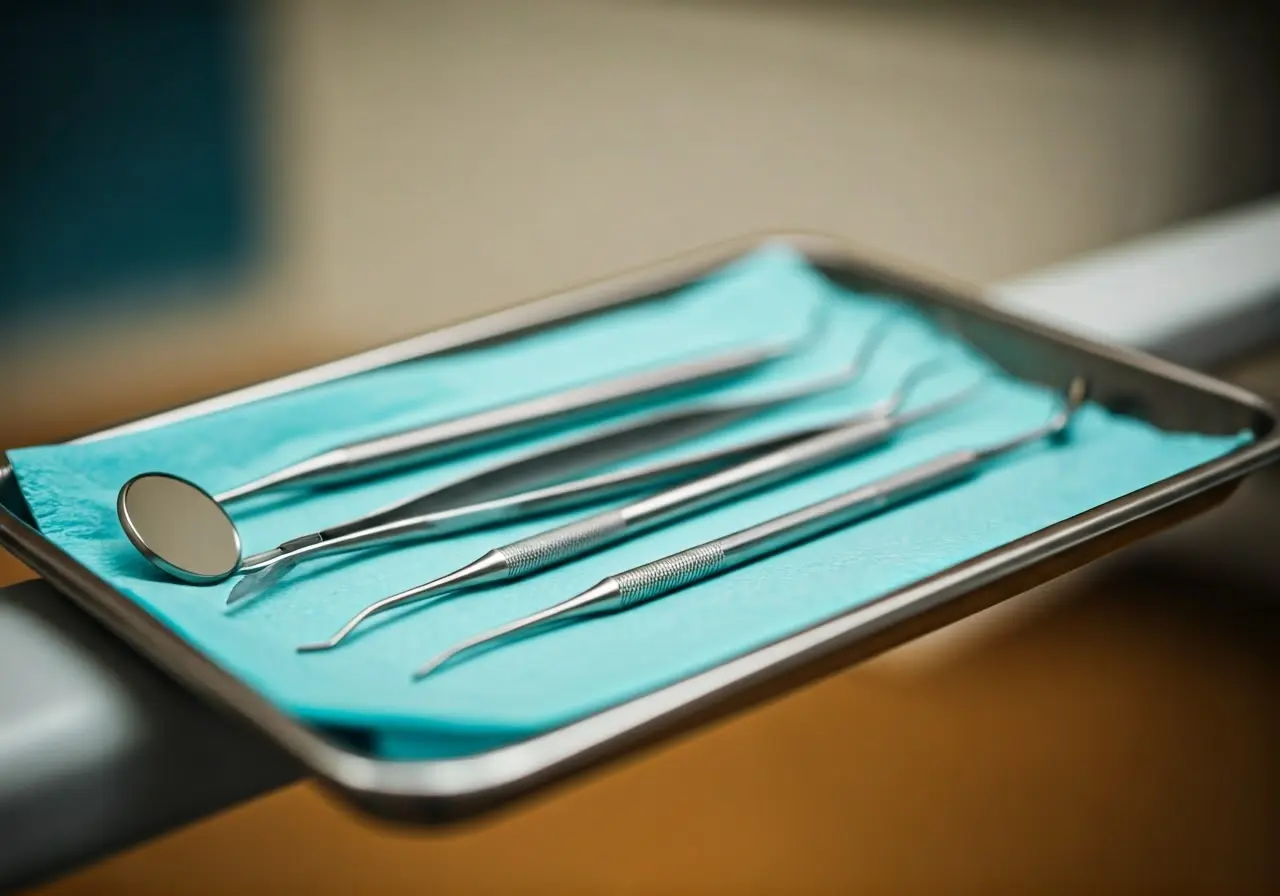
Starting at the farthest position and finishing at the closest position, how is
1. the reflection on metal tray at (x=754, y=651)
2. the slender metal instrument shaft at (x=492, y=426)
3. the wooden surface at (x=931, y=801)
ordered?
the wooden surface at (x=931, y=801)
the slender metal instrument shaft at (x=492, y=426)
the reflection on metal tray at (x=754, y=651)

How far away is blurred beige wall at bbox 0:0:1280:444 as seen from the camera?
1141 mm

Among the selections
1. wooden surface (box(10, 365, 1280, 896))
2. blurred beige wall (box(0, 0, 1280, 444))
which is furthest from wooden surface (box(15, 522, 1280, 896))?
blurred beige wall (box(0, 0, 1280, 444))

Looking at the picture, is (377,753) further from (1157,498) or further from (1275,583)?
(1275,583)

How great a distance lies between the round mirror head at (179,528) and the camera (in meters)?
0.30

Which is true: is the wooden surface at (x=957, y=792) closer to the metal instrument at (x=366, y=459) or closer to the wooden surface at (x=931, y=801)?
the wooden surface at (x=931, y=801)

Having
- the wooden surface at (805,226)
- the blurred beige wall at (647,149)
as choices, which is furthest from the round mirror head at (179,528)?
the blurred beige wall at (647,149)

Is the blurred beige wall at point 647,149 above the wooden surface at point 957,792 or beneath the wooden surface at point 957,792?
above

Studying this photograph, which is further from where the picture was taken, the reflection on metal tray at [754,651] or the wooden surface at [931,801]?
the wooden surface at [931,801]

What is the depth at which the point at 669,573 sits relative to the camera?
30cm

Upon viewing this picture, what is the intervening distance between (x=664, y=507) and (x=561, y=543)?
32mm

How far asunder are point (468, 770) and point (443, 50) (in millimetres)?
1369

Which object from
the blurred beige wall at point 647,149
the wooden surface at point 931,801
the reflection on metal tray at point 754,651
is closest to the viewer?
the reflection on metal tray at point 754,651

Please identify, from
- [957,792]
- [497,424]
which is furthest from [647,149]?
[497,424]

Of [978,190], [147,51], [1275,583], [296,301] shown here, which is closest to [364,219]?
[296,301]
